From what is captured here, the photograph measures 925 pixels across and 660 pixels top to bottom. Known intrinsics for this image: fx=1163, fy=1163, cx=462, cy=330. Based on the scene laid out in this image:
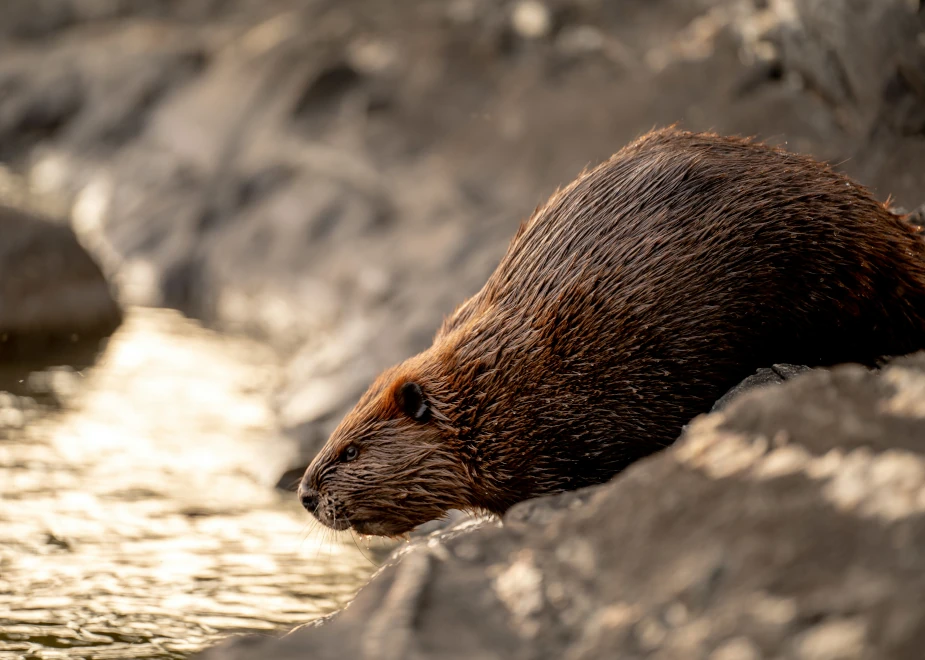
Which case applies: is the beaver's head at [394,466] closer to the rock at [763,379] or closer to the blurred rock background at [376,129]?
the rock at [763,379]

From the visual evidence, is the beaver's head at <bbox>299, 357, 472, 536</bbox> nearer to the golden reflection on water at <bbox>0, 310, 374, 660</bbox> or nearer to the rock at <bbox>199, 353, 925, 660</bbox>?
the golden reflection on water at <bbox>0, 310, 374, 660</bbox>

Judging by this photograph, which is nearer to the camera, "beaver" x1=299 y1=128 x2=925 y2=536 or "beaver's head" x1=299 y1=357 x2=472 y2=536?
"beaver" x1=299 y1=128 x2=925 y2=536

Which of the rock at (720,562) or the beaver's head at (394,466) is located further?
the beaver's head at (394,466)

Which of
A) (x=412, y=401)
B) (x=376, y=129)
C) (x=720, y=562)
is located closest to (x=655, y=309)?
(x=412, y=401)

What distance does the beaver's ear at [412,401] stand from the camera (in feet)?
12.0

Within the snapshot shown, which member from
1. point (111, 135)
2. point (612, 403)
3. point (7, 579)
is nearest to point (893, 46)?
point (612, 403)

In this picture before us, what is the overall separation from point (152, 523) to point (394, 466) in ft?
4.86

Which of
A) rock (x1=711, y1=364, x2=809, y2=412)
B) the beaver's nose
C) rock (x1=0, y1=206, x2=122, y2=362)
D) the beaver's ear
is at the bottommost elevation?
rock (x1=711, y1=364, x2=809, y2=412)

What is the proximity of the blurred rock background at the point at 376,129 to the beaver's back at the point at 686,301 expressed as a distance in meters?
1.67

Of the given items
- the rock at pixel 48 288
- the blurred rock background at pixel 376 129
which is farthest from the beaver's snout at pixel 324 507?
the rock at pixel 48 288

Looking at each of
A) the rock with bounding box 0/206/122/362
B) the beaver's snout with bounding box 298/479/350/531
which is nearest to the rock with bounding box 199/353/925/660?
the beaver's snout with bounding box 298/479/350/531

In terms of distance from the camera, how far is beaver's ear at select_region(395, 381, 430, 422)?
3.64 meters

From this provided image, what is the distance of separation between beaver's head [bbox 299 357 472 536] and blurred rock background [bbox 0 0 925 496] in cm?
156

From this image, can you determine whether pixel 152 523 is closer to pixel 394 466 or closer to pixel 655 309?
pixel 394 466
